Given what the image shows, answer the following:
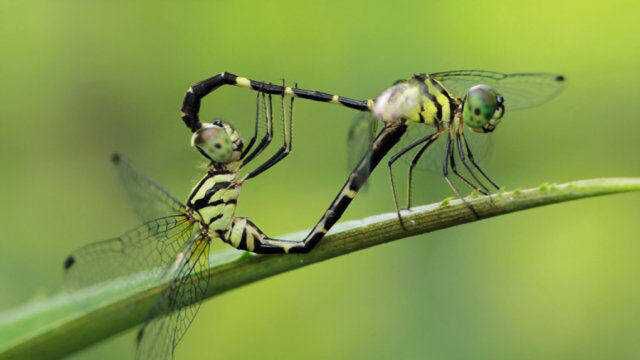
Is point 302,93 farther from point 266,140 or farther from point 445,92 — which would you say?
point 445,92

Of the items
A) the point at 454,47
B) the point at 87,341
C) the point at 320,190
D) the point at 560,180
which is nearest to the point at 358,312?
the point at 320,190

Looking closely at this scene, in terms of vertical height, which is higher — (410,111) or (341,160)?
(410,111)

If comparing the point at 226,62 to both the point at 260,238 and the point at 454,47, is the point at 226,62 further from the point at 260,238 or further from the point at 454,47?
the point at 260,238

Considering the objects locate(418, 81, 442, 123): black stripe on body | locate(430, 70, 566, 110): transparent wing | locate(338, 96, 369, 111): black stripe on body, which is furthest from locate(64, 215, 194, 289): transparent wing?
locate(430, 70, 566, 110): transparent wing

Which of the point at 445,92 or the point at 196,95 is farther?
the point at 445,92

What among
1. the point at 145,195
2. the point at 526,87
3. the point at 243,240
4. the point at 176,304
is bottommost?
the point at 176,304

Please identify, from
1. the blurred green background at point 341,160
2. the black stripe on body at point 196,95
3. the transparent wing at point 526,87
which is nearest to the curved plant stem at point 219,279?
the black stripe on body at point 196,95

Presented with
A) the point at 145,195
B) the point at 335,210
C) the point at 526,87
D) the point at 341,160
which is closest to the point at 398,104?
the point at 335,210
